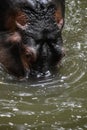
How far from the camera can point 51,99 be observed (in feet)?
16.0

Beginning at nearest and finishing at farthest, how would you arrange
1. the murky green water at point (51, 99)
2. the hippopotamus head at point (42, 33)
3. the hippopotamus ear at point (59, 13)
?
1. the murky green water at point (51, 99)
2. the hippopotamus head at point (42, 33)
3. the hippopotamus ear at point (59, 13)

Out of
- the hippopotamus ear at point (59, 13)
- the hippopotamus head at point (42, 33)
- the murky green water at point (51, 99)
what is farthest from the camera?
the hippopotamus ear at point (59, 13)

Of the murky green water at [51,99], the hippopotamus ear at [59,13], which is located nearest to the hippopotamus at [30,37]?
the hippopotamus ear at [59,13]

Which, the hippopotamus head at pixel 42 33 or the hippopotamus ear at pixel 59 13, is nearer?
the hippopotamus head at pixel 42 33

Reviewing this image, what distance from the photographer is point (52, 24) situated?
5332 millimetres

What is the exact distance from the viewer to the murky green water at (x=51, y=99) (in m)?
4.51

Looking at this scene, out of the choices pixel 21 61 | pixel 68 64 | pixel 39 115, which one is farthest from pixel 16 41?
pixel 39 115

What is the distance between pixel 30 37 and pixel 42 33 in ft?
0.42

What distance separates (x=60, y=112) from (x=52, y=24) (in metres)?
1.07

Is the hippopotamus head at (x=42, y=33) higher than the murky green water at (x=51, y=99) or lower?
higher

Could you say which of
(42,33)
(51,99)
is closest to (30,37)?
(42,33)

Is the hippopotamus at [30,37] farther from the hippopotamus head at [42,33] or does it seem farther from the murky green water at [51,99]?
the murky green water at [51,99]

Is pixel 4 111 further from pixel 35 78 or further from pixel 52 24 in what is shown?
pixel 52 24

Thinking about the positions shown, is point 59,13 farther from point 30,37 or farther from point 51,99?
point 51,99
